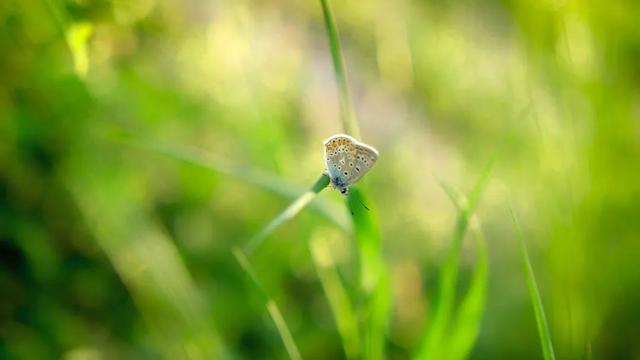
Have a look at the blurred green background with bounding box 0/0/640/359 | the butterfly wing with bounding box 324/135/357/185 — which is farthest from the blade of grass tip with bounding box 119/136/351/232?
the butterfly wing with bounding box 324/135/357/185

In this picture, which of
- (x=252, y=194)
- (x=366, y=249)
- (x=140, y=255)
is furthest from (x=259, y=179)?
(x=252, y=194)

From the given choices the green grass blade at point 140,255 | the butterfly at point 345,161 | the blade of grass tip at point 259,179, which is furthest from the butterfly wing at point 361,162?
the green grass blade at point 140,255

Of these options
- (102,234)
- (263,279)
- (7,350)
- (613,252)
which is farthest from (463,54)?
(7,350)

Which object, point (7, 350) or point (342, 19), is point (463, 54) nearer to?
point (342, 19)

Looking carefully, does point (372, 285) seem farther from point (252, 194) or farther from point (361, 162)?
point (252, 194)

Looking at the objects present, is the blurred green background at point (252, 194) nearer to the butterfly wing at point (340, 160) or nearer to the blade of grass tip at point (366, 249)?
the blade of grass tip at point (366, 249)
